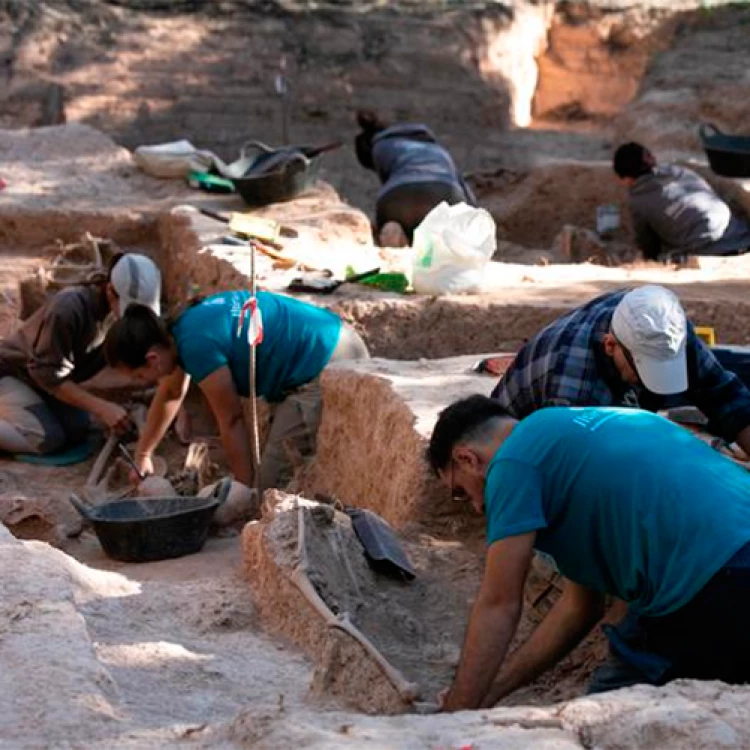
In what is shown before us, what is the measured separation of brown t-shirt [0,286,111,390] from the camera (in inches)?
283

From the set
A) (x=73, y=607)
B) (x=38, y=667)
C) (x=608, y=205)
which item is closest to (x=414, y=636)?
(x=73, y=607)

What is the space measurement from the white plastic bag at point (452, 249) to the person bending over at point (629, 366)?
9.77 ft

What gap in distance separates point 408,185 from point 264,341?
381cm

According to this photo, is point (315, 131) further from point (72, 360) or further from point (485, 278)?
point (72, 360)

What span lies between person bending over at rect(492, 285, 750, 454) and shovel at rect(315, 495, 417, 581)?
599mm

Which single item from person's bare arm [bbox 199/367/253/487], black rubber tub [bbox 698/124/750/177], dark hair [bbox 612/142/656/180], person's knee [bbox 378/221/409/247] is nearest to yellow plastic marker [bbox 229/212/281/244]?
person's knee [bbox 378/221/409/247]

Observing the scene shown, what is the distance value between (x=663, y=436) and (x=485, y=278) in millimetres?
4878

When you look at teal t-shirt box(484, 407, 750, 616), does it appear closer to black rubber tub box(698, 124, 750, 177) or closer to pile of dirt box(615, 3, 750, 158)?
black rubber tub box(698, 124, 750, 177)

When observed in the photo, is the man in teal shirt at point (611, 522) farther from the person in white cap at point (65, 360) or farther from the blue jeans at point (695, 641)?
the person in white cap at point (65, 360)

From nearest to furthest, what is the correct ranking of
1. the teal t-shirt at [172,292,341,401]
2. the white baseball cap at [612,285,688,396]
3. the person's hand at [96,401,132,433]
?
the white baseball cap at [612,285,688,396] → the teal t-shirt at [172,292,341,401] → the person's hand at [96,401,132,433]

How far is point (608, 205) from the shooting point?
12.8 meters

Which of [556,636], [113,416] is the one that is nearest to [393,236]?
[113,416]

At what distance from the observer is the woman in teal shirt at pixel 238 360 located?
19.7ft

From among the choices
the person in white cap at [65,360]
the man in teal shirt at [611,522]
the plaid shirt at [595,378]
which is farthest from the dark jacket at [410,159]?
the man in teal shirt at [611,522]
